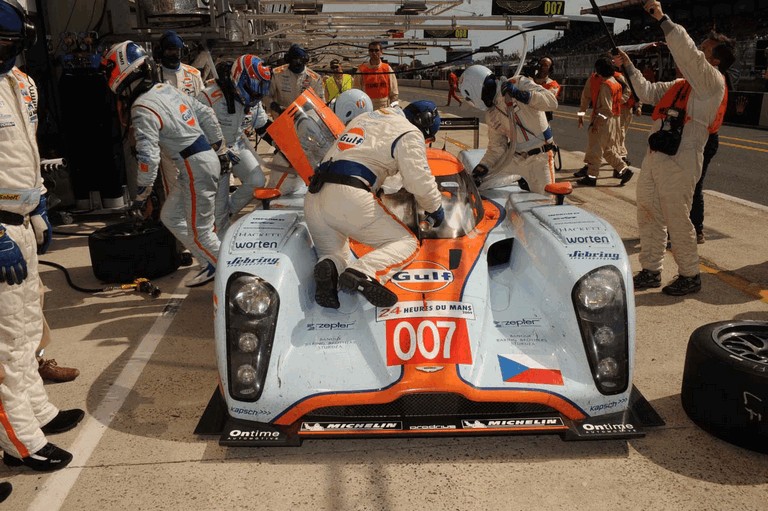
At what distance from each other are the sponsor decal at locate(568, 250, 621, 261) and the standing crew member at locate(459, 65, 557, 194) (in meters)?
2.46

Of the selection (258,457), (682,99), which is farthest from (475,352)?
(682,99)

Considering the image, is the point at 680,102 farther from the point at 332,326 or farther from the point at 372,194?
the point at 332,326

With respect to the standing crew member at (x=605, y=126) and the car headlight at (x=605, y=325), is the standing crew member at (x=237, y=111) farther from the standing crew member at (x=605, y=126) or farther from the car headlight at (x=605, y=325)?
the standing crew member at (x=605, y=126)

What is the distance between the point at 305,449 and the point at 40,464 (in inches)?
49.5

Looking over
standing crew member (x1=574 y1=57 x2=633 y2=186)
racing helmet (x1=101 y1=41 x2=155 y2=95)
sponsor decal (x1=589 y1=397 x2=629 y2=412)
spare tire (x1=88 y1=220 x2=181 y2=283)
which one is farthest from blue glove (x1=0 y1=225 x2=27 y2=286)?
standing crew member (x1=574 y1=57 x2=633 y2=186)

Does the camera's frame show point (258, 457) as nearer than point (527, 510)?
No

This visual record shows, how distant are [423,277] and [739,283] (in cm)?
341

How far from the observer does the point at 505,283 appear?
3.74 m

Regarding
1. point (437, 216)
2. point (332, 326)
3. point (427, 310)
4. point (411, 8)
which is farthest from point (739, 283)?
point (411, 8)

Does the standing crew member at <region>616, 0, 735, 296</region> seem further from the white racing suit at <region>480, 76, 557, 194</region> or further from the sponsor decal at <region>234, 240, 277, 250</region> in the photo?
the sponsor decal at <region>234, 240, 277, 250</region>

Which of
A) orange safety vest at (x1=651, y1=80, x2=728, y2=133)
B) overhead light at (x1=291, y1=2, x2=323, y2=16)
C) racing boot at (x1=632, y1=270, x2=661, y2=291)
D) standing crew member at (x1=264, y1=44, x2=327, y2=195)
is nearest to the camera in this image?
orange safety vest at (x1=651, y1=80, x2=728, y2=133)

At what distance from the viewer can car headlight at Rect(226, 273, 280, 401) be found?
9.90ft

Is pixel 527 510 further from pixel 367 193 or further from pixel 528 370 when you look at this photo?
pixel 367 193

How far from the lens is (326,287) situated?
11.0ft
